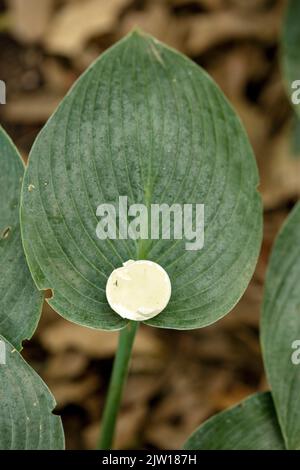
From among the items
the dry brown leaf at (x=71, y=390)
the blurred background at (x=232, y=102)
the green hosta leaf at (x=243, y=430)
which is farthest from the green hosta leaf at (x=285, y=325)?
the dry brown leaf at (x=71, y=390)

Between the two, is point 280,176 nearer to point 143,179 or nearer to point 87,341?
point 87,341

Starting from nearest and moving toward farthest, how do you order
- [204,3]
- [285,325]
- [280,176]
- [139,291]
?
[139,291]
[285,325]
[280,176]
[204,3]

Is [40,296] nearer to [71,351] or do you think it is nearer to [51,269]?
[51,269]

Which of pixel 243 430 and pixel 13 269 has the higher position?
pixel 13 269

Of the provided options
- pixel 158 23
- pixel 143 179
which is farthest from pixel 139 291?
pixel 158 23

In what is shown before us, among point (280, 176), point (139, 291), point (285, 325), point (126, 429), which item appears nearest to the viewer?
point (139, 291)

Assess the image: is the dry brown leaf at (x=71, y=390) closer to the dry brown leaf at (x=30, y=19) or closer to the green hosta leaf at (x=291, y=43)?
the green hosta leaf at (x=291, y=43)

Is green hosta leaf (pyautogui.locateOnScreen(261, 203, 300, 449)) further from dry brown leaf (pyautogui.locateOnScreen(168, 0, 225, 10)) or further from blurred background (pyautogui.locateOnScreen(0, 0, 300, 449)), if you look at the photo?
dry brown leaf (pyautogui.locateOnScreen(168, 0, 225, 10))
